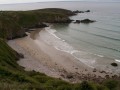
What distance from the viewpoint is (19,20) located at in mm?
100375

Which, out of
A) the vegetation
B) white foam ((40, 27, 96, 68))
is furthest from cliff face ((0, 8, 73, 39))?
white foam ((40, 27, 96, 68))

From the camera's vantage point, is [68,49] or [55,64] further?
[68,49]

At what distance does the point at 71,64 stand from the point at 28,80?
807 inches

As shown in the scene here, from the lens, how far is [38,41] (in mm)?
71375

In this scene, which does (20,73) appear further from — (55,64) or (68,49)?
(68,49)

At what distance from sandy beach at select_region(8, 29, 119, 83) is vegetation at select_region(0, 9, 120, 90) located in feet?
12.0

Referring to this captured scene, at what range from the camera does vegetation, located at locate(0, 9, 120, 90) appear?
79.5 ft

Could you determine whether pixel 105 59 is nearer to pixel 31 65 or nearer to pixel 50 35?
pixel 31 65

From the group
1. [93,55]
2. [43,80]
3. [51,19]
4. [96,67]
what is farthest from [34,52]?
[51,19]

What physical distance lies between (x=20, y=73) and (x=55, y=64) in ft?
55.7

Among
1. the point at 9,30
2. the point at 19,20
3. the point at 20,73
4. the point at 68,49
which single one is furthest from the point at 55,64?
the point at 19,20

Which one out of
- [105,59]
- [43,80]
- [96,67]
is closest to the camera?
[43,80]

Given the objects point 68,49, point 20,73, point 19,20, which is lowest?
point 68,49

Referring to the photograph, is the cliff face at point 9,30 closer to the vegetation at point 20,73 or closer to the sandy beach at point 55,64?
the vegetation at point 20,73
